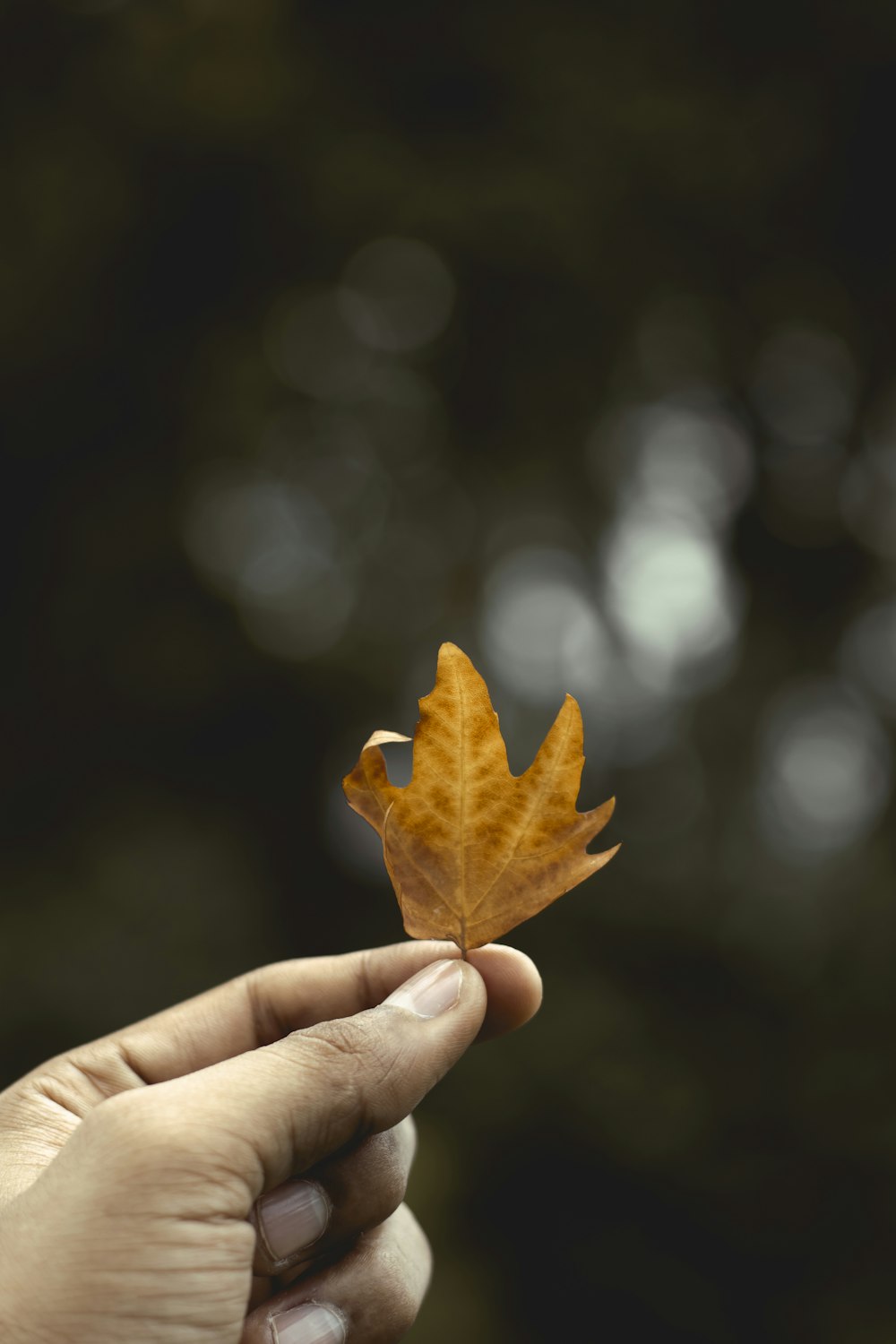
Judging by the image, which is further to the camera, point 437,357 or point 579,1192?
point 437,357

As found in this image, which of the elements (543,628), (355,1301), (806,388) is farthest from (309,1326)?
(806,388)

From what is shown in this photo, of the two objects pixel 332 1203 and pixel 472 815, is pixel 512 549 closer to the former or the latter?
pixel 472 815

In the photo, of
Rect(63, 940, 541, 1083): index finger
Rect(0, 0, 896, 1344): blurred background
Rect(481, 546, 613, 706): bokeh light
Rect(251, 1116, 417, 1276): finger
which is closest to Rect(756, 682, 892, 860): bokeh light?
Rect(0, 0, 896, 1344): blurred background

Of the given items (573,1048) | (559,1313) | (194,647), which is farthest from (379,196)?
(559,1313)

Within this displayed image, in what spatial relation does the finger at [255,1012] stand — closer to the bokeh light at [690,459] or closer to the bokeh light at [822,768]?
the bokeh light at [822,768]

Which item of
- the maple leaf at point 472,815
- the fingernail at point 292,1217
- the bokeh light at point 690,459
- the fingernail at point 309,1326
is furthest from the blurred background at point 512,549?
the maple leaf at point 472,815

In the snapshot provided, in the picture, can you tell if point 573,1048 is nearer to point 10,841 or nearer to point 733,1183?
point 733,1183

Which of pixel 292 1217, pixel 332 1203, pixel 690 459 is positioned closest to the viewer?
pixel 292 1217
